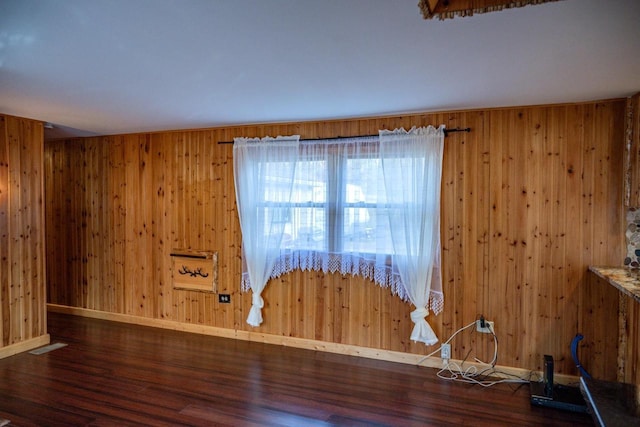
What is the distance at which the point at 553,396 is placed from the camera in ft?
9.69

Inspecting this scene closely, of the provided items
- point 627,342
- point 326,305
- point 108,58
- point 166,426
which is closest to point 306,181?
point 326,305

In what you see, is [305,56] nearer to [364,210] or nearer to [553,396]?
[364,210]

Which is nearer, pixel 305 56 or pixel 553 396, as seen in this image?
pixel 305 56

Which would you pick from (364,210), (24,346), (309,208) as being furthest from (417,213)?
(24,346)

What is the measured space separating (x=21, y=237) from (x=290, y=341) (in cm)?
291

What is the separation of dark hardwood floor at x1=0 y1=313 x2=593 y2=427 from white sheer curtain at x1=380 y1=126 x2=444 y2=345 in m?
0.63

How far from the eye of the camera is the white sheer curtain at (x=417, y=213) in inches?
140

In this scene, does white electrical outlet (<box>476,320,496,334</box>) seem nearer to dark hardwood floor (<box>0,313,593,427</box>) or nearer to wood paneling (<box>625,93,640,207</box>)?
dark hardwood floor (<box>0,313,593,427</box>)

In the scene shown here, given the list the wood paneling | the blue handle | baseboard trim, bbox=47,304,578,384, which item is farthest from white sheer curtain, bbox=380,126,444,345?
the wood paneling

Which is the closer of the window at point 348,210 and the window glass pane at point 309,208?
the window at point 348,210

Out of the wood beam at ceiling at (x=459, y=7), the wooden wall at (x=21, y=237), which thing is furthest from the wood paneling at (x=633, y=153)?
the wooden wall at (x=21, y=237)

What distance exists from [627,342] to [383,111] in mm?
2681

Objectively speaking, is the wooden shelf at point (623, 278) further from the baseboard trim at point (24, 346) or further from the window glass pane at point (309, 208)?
the baseboard trim at point (24, 346)

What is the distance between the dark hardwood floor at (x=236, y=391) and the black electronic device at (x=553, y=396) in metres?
0.06
